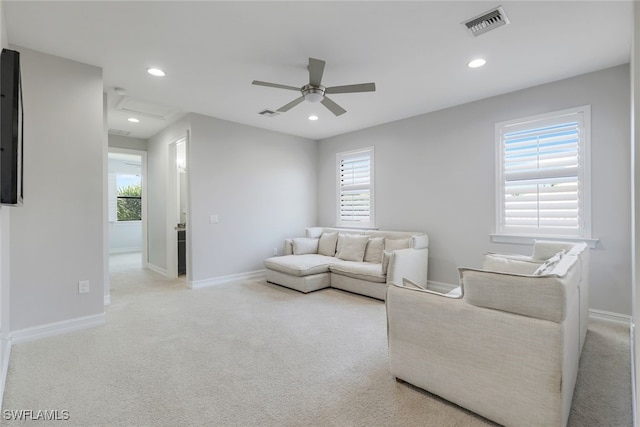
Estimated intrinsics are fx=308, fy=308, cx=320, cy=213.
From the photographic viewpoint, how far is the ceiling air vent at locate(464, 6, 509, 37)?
2.35 metres

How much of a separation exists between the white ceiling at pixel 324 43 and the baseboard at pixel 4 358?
2.49 meters

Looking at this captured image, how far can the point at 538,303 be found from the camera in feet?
4.95

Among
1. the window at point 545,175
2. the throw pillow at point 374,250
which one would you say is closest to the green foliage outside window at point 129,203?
the throw pillow at point 374,250

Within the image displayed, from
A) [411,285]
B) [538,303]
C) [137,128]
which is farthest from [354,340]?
[137,128]

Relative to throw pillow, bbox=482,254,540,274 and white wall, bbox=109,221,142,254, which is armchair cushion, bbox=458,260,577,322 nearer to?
throw pillow, bbox=482,254,540,274

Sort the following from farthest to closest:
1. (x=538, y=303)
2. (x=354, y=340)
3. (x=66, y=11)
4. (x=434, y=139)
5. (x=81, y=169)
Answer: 1. (x=434, y=139)
2. (x=81, y=169)
3. (x=354, y=340)
4. (x=66, y=11)
5. (x=538, y=303)

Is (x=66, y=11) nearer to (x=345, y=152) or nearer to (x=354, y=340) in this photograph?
(x=354, y=340)

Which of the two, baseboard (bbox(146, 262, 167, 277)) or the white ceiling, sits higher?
the white ceiling

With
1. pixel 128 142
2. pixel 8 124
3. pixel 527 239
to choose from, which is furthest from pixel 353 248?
pixel 128 142

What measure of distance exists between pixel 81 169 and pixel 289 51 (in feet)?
7.94

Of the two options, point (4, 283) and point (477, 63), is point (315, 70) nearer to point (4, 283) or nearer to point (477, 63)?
point (477, 63)

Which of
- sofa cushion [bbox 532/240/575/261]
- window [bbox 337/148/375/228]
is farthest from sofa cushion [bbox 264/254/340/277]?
sofa cushion [bbox 532/240/575/261]

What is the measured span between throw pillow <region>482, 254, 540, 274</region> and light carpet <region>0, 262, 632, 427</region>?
783 mm
